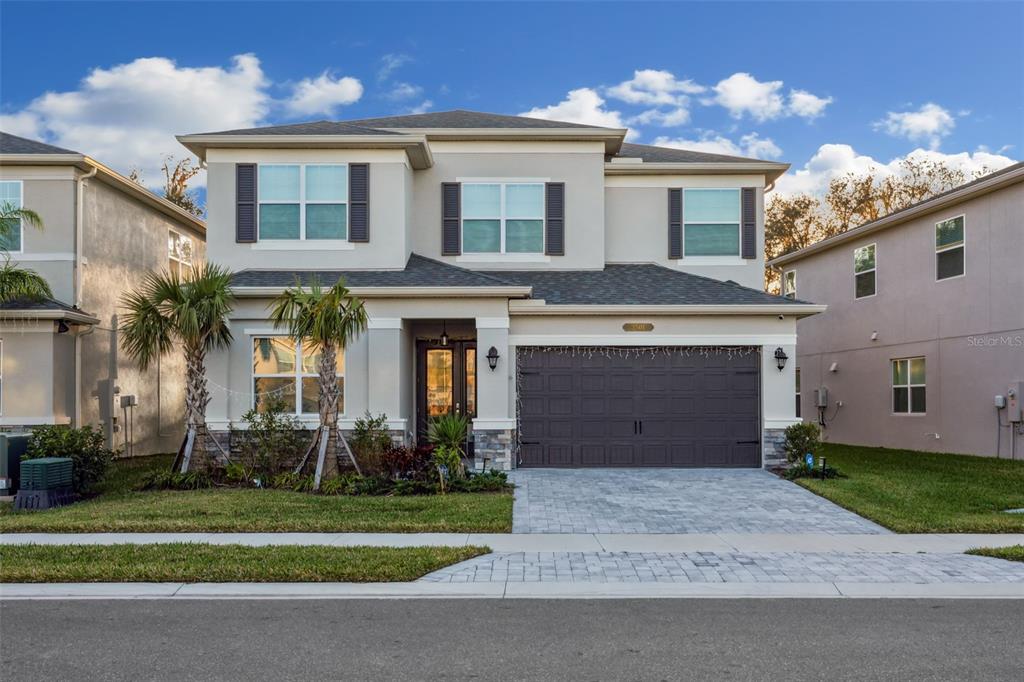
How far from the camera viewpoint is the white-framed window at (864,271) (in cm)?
2322

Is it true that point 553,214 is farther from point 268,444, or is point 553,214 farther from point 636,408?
point 268,444

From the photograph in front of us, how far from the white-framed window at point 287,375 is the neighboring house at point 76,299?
4332 mm

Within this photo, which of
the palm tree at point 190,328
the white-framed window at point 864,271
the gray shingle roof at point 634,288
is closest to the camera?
the palm tree at point 190,328

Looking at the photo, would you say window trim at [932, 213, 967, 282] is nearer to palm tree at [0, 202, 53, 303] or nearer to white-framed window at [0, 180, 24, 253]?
palm tree at [0, 202, 53, 303]

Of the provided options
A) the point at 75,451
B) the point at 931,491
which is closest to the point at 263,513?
the point at 75,451

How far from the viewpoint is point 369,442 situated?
15.1 metres

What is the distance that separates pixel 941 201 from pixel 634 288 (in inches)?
322

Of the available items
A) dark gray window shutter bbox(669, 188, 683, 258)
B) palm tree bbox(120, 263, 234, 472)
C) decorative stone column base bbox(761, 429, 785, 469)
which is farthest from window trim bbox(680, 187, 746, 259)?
palm tree bbox(120, 263, 234, 472)

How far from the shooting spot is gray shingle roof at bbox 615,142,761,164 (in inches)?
757

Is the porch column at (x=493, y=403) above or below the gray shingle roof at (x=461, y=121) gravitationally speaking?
below

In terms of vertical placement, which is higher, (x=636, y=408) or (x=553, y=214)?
(x=553, y=214)

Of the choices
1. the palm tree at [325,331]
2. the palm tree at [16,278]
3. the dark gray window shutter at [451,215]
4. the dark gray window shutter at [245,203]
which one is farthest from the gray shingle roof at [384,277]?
the palm tree at [16,278]

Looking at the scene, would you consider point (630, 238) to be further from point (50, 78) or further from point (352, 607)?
point (50, 78)

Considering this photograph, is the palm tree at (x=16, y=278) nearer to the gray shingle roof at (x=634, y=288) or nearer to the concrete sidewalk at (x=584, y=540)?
the concrete sidewalk at (x=584, y=540)
